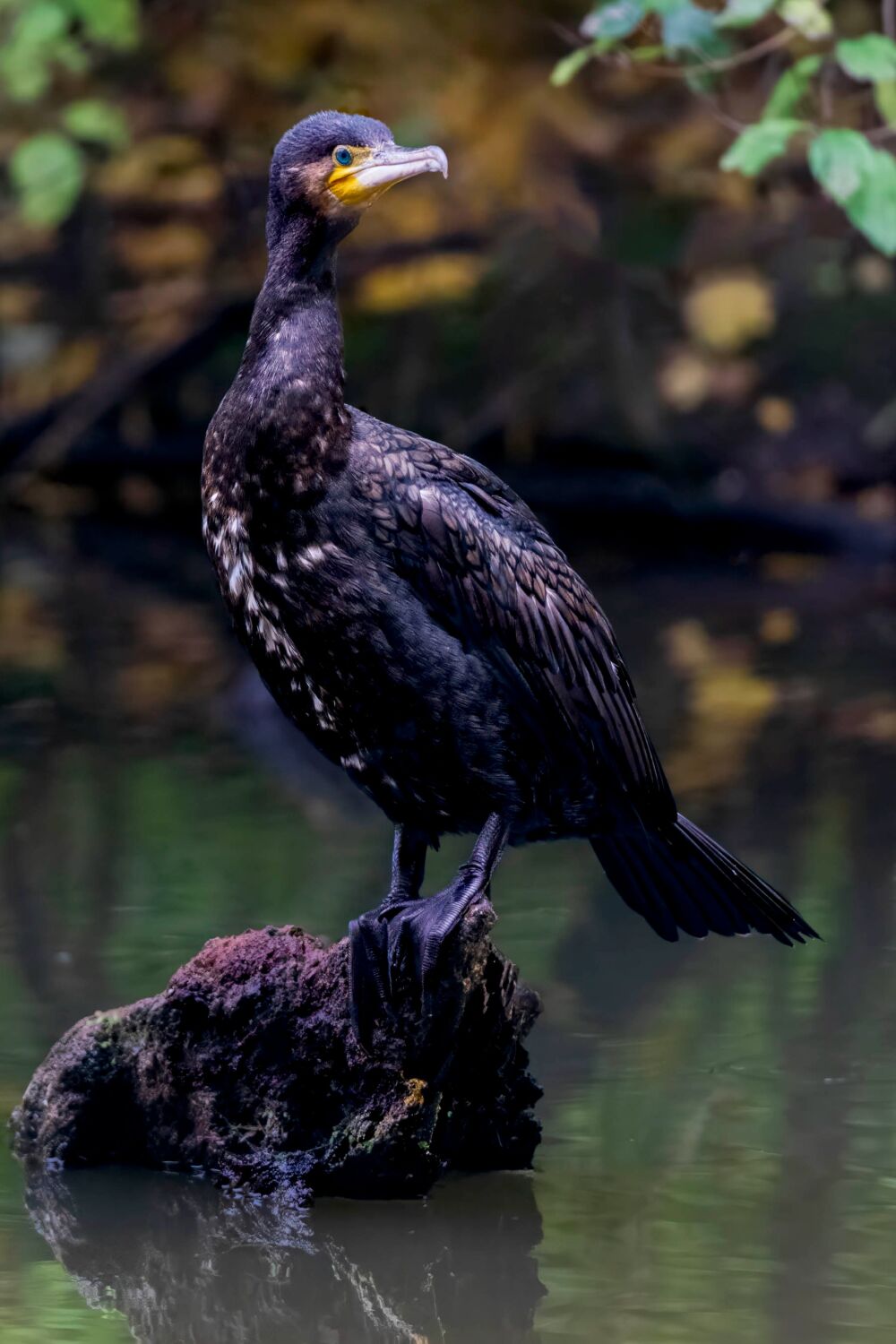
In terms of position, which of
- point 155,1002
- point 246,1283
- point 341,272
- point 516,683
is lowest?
point 246,1283

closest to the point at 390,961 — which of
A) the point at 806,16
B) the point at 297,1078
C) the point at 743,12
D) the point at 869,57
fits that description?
the point at 297,1078

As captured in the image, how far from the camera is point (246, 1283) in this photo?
3176 mm

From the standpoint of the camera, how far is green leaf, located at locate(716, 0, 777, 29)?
15.8ft

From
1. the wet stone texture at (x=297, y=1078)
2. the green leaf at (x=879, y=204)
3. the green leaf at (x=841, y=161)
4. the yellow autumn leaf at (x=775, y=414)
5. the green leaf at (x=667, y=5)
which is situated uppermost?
the green leaf at (x=667, y=5)

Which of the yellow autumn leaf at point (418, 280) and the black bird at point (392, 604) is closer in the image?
the black bird at point (392, 604)

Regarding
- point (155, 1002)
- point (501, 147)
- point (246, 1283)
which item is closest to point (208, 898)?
point (155, 1002)

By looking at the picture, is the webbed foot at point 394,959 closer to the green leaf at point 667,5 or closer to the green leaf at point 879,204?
the green leaf at point 879,204

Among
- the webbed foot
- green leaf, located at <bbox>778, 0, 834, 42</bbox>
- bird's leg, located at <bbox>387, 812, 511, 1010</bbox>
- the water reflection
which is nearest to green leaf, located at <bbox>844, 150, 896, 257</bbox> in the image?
green leaf, located at <bbox>778, 0, 834, 42</bbox>

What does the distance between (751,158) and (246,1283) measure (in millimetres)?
2782

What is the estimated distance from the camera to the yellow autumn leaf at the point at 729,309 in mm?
11195

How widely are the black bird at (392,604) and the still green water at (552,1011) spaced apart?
1.66 feet

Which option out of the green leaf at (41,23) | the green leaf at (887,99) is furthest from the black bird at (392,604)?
the green leaf at (41,23)

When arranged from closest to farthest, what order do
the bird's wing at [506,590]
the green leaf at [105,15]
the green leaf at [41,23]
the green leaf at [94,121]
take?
the bird's wing at [506,590]
the green leaf at [41,23]
the green leaf at [105,15]
the green leaf at [94,121]

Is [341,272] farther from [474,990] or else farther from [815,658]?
[474,990]
